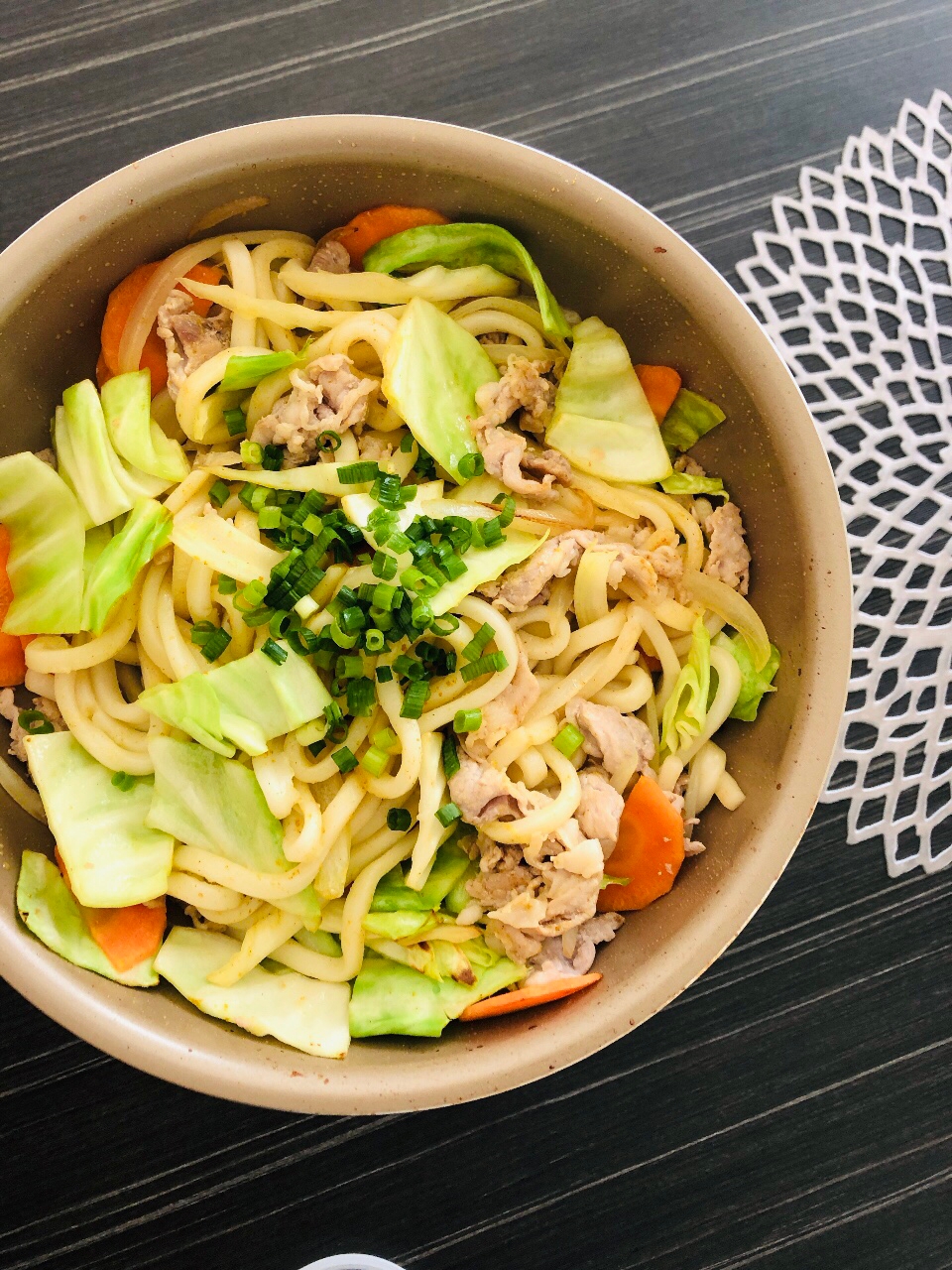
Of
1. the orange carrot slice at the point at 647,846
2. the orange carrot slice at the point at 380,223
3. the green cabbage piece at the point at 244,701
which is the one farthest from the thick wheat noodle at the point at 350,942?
the orange carrot slice at the point at 380,223

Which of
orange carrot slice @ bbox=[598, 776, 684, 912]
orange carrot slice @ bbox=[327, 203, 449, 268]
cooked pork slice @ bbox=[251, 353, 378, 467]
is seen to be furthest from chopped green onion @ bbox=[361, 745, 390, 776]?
orange carrot slice @ bbox=[327, 203, 449, 268]

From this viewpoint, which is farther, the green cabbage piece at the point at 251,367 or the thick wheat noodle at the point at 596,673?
the thick wheat noodle at the point at 596,673

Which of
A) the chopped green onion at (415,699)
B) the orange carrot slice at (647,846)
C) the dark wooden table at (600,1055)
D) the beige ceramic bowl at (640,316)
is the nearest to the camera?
the beige ceramic bowl at (640,316)

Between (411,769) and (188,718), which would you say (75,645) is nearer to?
(188,718)

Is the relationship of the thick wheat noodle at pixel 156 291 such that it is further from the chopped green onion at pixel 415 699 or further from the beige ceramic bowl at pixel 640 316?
the chopped green onion at pixel 415 699

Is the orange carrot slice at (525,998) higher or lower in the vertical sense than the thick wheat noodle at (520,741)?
lower

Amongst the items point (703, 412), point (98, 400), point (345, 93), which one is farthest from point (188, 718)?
point (345, 93)

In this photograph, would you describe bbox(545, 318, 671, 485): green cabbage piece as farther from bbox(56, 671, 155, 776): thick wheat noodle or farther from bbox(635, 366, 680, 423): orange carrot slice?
bbox(56, 671, 155, 776): thick wheat noodle
